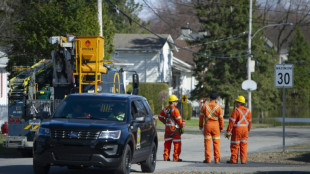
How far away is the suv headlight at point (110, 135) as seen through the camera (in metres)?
11.4

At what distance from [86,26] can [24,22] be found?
9.21 ft

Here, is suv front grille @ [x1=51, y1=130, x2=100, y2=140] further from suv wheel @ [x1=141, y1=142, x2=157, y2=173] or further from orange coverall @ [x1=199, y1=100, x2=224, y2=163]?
orange coverall @ [x1=199, y1=100, x2=224, y2=163]

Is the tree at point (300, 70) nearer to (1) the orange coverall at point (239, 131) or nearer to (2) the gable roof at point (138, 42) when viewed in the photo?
(2) the gable roof at point (138, 42)

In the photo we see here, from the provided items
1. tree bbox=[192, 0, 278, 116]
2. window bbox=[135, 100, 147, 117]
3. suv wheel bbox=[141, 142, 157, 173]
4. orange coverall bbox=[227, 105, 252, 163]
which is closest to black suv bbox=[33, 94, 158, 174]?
window bbox=[135, 100, 147, 117]

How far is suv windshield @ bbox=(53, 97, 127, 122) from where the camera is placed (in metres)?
12.4

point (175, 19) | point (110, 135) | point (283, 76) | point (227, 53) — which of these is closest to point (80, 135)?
point (110, 135)

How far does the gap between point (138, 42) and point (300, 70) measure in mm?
24492

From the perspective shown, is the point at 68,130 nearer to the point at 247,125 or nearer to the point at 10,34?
the point at 247,125

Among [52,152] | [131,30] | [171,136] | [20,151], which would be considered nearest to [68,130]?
[52,152]

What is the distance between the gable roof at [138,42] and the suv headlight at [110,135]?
141 feet

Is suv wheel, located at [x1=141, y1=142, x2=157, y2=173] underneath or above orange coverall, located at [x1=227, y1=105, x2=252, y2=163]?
underneath

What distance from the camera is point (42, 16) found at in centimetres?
2564

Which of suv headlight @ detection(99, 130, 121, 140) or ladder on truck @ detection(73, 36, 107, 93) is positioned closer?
suv headlight @ detection(99, 130, 121, 140)

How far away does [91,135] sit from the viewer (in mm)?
11391
